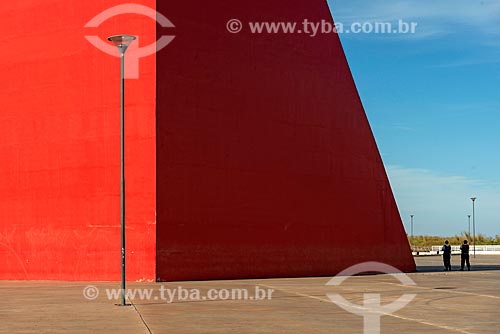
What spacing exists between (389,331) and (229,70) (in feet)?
57.0

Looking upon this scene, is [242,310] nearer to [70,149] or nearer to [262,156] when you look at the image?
[70,149]

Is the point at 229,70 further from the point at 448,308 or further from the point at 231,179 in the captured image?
the point at 448,308

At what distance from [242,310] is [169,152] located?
10689mm

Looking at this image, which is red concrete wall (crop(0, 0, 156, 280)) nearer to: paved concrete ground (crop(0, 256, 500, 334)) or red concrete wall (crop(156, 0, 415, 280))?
red concrete wall (crop(156, 0, 415, 280))

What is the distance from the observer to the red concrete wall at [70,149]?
2572 cm

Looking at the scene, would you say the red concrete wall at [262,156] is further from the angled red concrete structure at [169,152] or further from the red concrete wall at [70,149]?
the red concrete wall at [70,149]

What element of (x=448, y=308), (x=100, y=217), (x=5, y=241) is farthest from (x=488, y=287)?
(x=5, y=241)

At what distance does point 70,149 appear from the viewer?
26.8 meters

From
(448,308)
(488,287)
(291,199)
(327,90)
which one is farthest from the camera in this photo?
(327,90)

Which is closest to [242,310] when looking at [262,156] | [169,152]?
[169,152]

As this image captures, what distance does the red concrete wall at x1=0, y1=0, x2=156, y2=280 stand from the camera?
25.7 meters

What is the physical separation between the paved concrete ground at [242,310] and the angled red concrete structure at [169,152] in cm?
229

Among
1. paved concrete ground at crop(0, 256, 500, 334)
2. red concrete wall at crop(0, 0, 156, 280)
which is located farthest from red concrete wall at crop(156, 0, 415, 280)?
paved concrete ground at crop(0, 256, 500, 334)

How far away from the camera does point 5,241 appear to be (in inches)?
1089
